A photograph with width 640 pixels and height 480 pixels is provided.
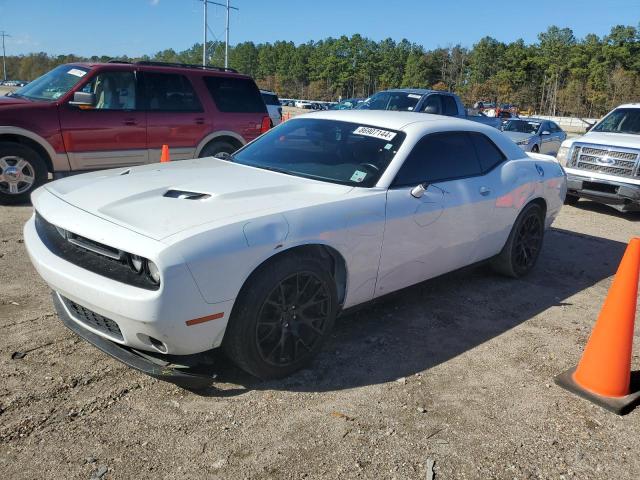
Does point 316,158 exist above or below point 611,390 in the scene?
above

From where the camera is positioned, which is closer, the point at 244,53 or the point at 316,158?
the point at 316,158

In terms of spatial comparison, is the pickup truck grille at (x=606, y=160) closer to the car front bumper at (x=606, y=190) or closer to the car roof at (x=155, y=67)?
the car front bumper at (x=606, y=190)

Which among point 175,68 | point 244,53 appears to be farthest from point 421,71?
point 175,68

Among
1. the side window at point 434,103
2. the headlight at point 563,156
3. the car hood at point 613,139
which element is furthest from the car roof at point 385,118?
the side window at point 434,103

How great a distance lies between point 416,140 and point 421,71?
103194mm

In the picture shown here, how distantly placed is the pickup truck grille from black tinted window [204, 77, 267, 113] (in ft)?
18.1

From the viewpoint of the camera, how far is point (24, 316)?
3.99m

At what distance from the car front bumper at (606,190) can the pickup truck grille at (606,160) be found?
157 millimetres

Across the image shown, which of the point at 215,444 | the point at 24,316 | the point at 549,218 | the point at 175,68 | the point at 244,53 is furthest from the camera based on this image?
the point at 244,53

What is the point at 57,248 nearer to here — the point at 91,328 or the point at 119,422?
the point at 91,328

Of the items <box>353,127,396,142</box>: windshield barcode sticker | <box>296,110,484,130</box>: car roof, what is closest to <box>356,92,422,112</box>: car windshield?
<box>296,110,484,130</box>: car roof

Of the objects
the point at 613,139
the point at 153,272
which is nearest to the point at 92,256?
the point at 153,272

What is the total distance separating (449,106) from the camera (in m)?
13.0

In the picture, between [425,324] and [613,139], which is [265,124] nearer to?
[425,324]
